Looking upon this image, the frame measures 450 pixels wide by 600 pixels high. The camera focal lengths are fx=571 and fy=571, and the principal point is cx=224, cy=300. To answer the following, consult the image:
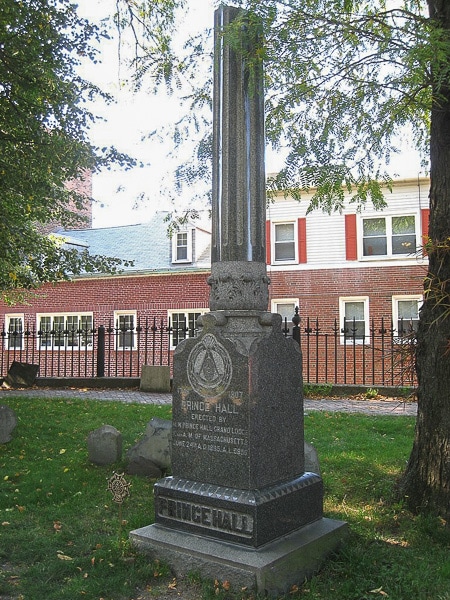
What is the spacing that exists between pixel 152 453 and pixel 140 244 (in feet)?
66.7

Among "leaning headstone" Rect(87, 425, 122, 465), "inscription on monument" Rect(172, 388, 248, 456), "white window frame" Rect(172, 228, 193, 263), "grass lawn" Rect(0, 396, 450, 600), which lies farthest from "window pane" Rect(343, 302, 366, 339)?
"inscription on monument" Rect(172, 388, 248, 456)

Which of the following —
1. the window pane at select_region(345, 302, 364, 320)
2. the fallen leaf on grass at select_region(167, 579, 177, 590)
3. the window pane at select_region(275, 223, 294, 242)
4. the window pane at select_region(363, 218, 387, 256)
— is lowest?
the fallen leaf on grass at select_region(167, 579, 177, 590)

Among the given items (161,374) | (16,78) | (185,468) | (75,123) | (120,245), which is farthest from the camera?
(120,245)

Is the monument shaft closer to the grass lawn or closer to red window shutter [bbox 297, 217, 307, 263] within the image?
the grass lawn

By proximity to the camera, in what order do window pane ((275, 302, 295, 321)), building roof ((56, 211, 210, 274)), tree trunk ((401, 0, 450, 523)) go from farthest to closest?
building roof ((56, 211, 210, 274)), window pane ((275, 302, 295, 321)), tree trunk ((401, 0, 450, 523))

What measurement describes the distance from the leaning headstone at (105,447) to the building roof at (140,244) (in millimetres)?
16051

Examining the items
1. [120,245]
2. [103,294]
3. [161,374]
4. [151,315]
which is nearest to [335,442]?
[161,374]

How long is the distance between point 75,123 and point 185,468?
7945 mm

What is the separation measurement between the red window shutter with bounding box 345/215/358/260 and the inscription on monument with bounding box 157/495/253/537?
17608 millimetres

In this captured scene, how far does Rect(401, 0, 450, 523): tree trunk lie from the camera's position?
4.77 m

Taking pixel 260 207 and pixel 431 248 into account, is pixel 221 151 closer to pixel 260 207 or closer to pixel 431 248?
pixel 260 207

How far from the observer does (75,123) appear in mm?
10422

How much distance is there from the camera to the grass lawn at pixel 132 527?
3721 millimetres

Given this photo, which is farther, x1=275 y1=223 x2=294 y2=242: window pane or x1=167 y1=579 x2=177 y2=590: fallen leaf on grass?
x1=275 y1=223 x2=294 y2=242: window pane
